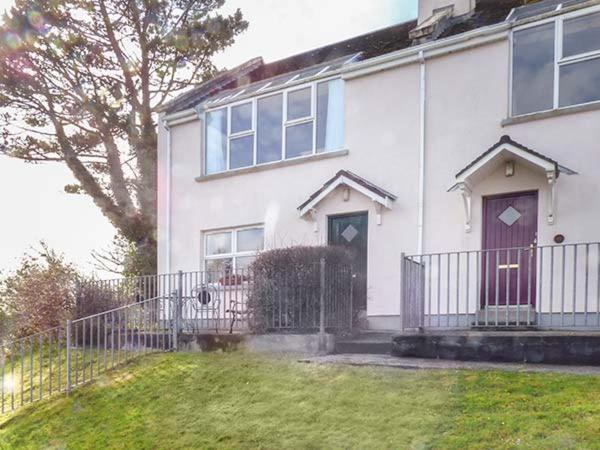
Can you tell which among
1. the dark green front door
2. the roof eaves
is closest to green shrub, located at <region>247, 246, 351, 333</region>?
the dark green front door

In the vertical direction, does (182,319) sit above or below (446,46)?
below

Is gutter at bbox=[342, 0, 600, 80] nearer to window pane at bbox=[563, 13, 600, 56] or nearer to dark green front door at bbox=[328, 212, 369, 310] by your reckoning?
window pane at bbox=[563, 13, 600, 56]

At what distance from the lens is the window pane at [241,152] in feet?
47.9

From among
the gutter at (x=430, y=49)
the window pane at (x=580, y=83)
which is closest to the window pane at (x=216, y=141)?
the gutter at (x=430, y=49)

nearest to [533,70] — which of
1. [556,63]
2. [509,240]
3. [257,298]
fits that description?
[556,63]

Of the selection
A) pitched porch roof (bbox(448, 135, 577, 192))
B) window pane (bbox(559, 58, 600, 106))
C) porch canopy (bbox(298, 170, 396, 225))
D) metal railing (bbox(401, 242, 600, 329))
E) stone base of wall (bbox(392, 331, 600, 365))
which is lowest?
stone base of wall (bbox(392, 331, 600, 365))

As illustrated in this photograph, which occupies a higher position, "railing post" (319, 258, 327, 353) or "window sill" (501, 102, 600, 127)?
"window sill" (501, 102, 600, 127)

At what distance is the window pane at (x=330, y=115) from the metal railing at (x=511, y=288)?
12.1 feet

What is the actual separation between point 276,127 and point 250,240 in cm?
287

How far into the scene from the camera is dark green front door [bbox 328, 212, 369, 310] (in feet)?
39.4

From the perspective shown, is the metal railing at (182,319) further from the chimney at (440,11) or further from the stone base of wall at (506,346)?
the chimney at (440,11)

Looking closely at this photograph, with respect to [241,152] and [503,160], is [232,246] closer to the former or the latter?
[241,152]

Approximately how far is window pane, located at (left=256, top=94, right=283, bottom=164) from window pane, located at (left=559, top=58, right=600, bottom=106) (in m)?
6.38

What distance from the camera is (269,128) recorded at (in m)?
14.2
